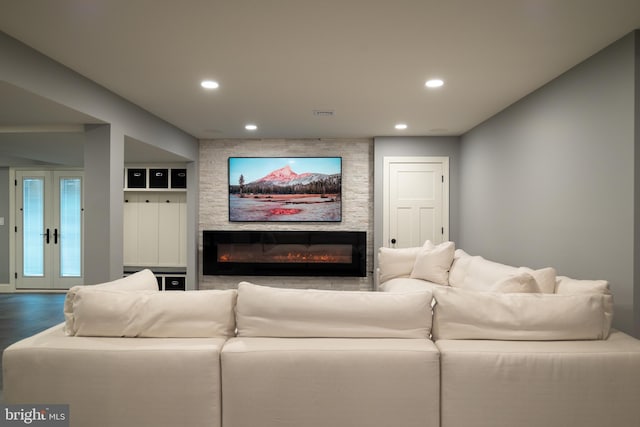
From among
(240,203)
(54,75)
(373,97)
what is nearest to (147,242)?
(240,203)

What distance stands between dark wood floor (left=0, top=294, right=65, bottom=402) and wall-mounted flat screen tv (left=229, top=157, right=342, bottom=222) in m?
Result: 2.84

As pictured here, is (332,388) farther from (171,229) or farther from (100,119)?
(171,229)

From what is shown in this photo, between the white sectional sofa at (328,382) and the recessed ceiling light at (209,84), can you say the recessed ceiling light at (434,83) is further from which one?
the white sectional sofa at (328,382)

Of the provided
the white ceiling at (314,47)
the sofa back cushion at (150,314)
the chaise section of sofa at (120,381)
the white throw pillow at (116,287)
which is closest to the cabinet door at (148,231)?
the white ceiling at (314,47)

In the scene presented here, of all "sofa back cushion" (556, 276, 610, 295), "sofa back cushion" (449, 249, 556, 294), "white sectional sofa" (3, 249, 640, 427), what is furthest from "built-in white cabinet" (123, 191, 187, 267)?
"sofa back cushion" (556, 276, 610, 295)

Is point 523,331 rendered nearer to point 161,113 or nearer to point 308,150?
point 161,113

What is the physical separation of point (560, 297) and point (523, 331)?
27cm

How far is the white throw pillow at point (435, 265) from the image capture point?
468 cm

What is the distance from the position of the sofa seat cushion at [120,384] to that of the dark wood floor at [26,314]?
2.81m

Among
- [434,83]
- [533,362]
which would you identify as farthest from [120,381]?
[434,83]

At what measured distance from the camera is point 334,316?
1.92 meters

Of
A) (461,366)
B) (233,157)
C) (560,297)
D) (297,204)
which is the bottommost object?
(461,366)

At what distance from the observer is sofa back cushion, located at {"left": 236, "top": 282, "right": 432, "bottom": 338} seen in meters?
1.92

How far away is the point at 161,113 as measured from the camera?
192 inches
